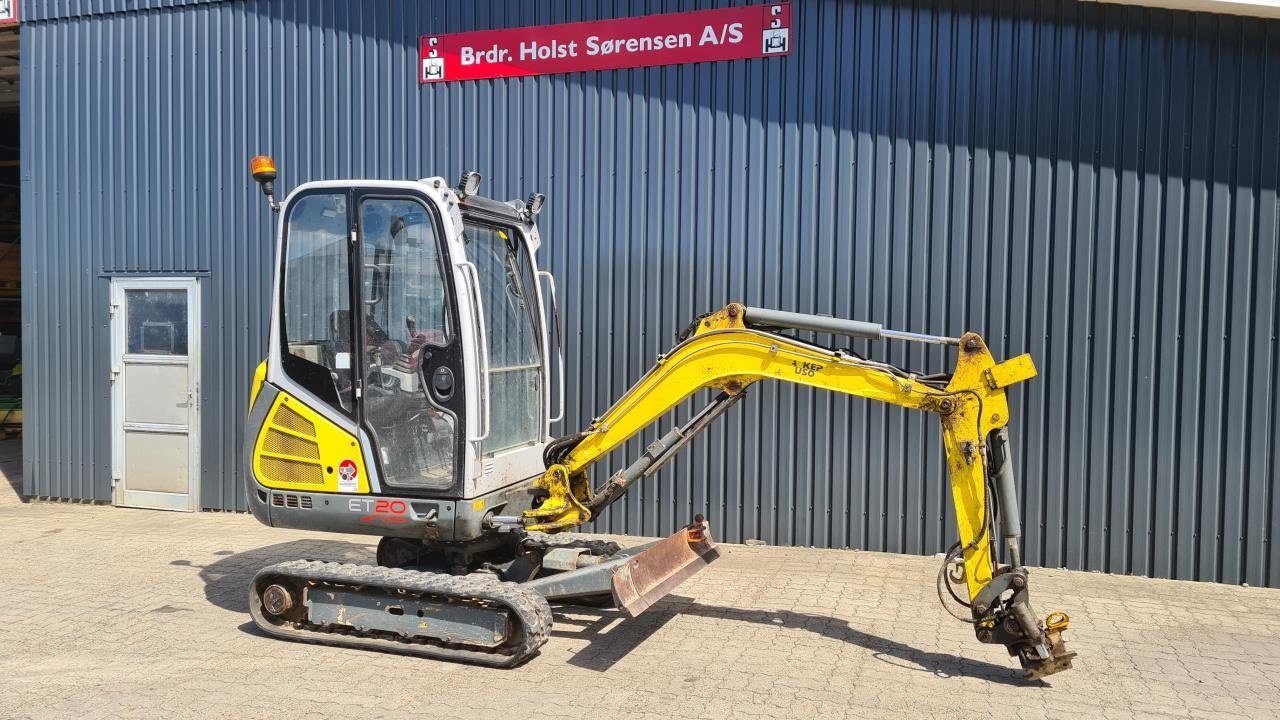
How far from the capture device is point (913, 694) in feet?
18.3

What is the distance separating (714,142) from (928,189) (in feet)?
6.21

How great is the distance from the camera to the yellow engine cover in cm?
625

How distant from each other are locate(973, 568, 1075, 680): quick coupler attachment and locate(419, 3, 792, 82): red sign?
207 inches

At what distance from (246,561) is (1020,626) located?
236 inches

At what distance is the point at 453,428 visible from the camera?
6.08 metres

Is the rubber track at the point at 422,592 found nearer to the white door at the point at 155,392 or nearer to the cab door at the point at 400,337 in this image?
the cab door at the point at 400,337

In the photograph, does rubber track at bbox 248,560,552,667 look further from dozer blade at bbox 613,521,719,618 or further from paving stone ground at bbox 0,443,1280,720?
dozer blade at bbox 613,521,719,618

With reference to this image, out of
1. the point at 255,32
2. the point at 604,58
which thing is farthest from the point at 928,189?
the point at 255,32

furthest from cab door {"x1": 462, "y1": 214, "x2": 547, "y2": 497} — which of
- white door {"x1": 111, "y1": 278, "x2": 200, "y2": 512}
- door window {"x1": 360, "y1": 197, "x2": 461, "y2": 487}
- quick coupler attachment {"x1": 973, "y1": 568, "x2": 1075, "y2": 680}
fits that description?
white door {"x1": 111, "y1": 278, "x2": 200, "y2": 512}

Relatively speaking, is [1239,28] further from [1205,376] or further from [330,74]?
[330,74]

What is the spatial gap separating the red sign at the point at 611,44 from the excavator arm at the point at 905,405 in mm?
3725

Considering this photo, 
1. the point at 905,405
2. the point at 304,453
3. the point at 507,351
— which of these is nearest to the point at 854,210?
the point at 905,405

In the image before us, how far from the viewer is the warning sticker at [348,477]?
6.24 m

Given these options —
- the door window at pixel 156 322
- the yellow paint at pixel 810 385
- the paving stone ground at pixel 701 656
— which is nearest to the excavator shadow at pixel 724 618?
the paving stone ground at pixel 701 656
